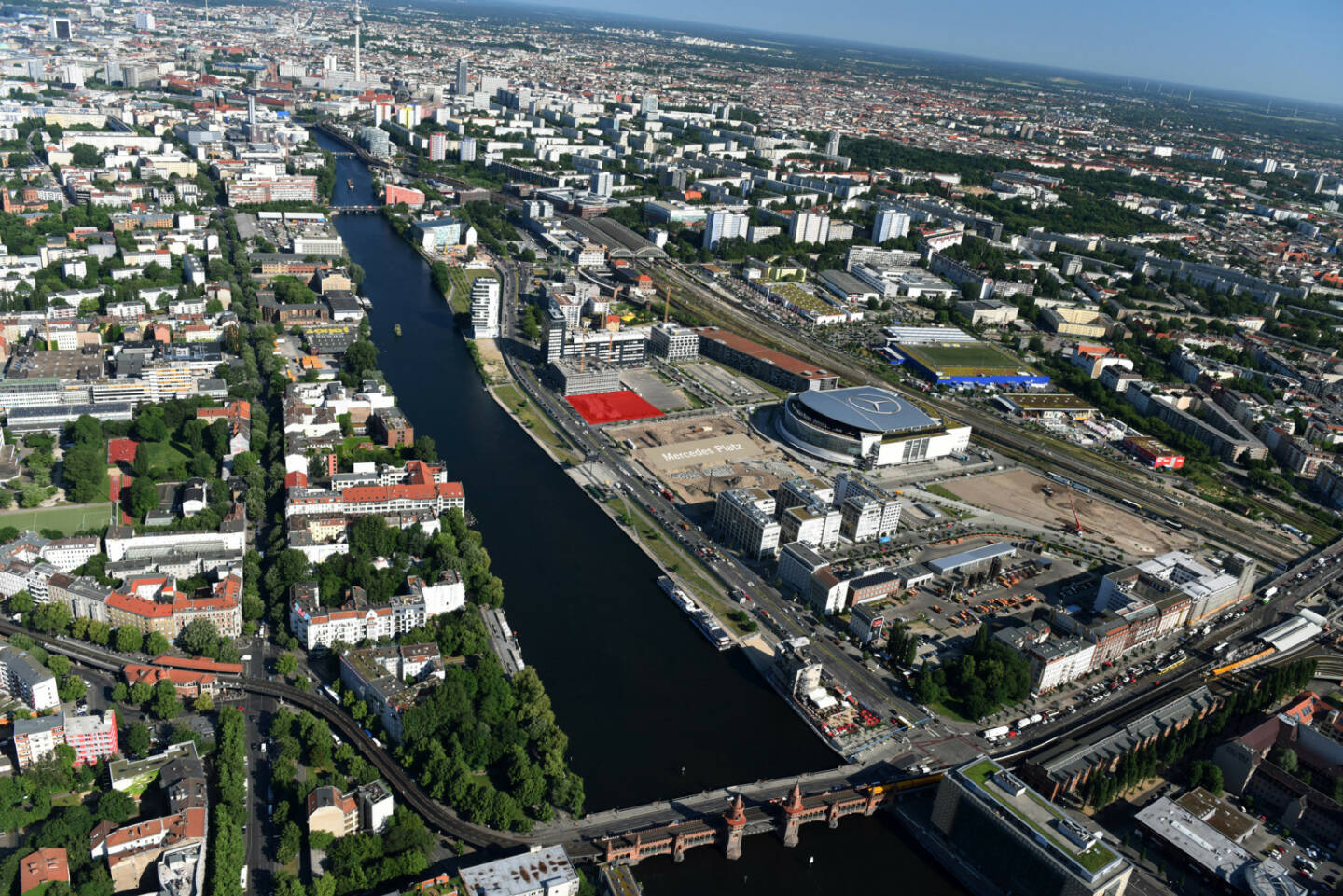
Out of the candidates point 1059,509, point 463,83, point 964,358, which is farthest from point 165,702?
point 463,83

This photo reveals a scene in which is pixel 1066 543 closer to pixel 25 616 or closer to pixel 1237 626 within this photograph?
pixel 1237 626

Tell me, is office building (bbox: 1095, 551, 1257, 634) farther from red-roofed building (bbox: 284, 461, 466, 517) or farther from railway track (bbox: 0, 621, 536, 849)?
red-roofed building (bbox: 284, 461, 466, 517)

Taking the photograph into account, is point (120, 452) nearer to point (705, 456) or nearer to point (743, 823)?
point (705, 456)

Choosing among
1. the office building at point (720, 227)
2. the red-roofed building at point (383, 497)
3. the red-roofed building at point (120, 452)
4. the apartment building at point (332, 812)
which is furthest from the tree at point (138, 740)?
the office building at point (720, 227)

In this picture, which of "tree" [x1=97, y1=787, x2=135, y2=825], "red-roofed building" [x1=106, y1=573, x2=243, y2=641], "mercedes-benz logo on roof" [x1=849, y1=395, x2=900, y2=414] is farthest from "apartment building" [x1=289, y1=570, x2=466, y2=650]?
"mercedes-benz logo on roof" [x1=849, y1=395, x2=900, y2=414]

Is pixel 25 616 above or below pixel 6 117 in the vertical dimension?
below

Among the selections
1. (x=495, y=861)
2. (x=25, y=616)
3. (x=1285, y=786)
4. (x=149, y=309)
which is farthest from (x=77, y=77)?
(x=1285, y=786)
